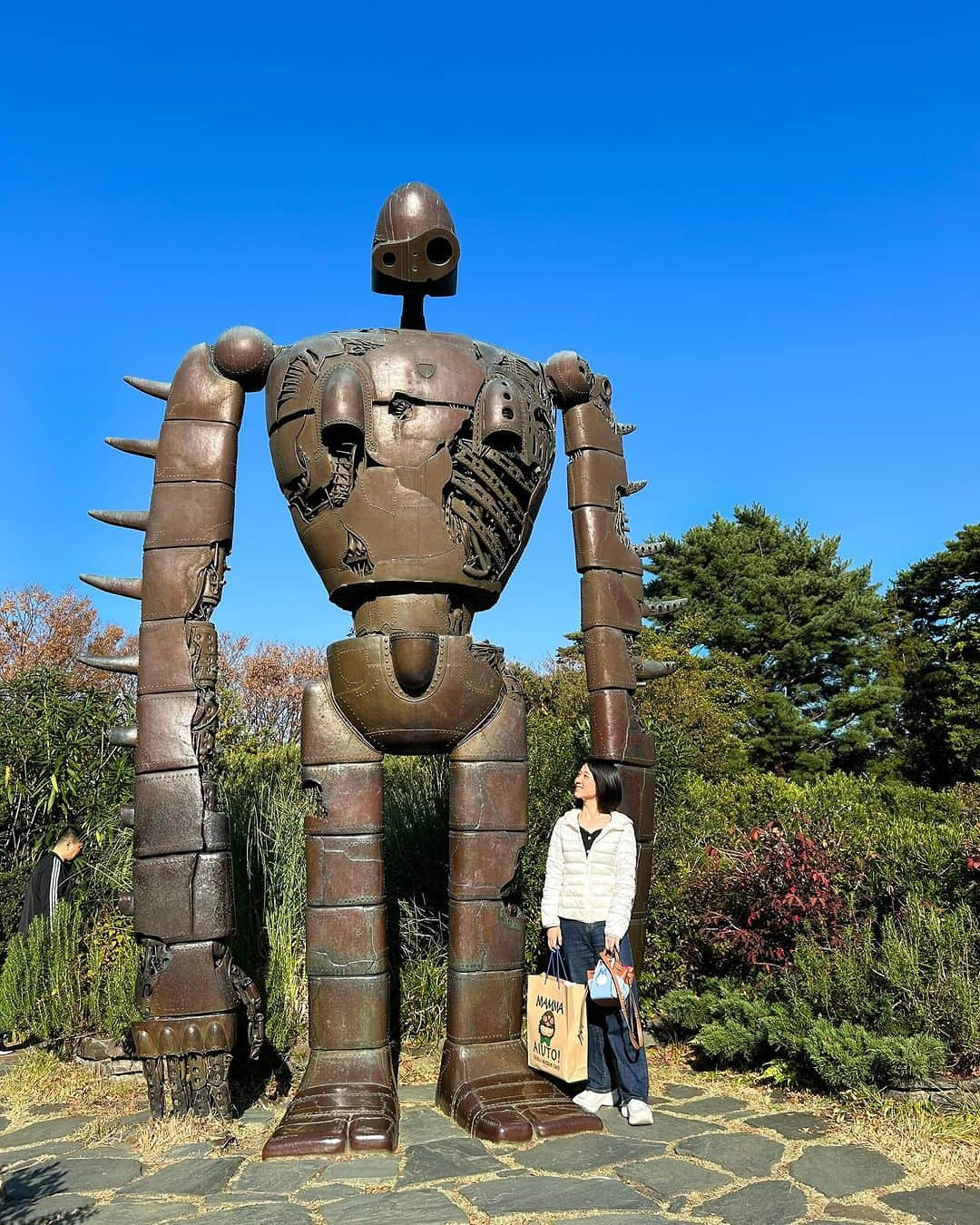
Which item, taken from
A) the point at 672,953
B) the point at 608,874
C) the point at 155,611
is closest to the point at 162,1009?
the point at 155,611

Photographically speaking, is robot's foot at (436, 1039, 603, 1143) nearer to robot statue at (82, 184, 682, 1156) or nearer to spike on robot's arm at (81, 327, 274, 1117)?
robot statue at (82, 184, 682, 1156)

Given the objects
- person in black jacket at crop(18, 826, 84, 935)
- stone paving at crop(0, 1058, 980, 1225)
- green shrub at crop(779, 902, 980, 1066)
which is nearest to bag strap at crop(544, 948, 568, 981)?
stone paving at crop(0, 1058, 980, 1225)

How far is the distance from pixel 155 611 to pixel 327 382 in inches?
46.2

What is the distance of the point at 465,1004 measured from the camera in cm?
390

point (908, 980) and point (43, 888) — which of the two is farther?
point (43, 888)

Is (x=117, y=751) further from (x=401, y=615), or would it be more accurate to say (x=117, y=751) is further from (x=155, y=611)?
(x=401, y=615)

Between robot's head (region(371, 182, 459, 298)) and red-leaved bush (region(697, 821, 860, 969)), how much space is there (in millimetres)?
3409

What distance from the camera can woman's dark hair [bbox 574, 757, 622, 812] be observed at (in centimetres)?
418

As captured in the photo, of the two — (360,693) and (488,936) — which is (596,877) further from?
(360,693)

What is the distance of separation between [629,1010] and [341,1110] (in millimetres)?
1159

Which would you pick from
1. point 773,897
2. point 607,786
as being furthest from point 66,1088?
point 773,897

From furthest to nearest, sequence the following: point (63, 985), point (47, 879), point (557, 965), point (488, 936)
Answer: point (47, 879) → point (63, 985) → point (557, 965) → point (488, 936)

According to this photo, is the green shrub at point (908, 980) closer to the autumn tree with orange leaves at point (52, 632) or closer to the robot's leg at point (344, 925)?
the robot's leg at point (344, 925)

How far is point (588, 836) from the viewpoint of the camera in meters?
4.15
